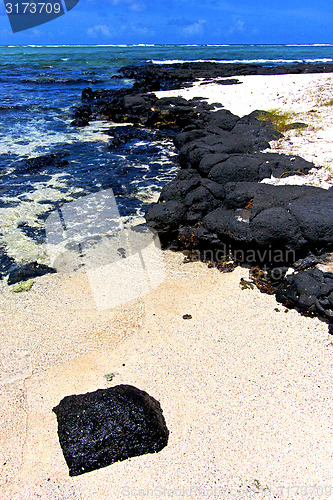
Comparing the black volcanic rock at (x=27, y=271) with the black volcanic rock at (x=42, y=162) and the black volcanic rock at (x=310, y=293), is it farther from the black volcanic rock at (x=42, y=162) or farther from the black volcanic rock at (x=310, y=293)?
the black volcanic rock at (x=42, y=162)

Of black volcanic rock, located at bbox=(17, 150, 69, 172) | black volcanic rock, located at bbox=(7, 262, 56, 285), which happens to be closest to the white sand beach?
black volcanic rock, located at bbox=(7, 262, 56, 285)

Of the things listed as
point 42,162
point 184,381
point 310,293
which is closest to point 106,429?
point 184,381

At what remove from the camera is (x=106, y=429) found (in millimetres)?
3439

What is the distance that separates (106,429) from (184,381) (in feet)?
3.81

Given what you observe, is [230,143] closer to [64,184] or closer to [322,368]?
[64,184]

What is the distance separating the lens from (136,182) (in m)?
10.9

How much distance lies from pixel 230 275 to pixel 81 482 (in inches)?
150

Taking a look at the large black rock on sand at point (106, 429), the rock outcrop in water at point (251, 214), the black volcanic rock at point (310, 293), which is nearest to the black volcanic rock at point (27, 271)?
the rock outcrop in water at point (251, 214)

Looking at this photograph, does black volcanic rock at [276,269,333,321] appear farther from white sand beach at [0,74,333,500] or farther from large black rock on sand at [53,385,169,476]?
large black rock on sand at [53,385,169,476]

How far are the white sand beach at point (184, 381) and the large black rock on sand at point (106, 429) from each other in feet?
0.35

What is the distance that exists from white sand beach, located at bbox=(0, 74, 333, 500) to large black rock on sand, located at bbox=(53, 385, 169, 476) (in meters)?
0.11

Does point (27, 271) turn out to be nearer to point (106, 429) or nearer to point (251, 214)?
point (106, 429)

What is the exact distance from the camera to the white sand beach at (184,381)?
3.31 m

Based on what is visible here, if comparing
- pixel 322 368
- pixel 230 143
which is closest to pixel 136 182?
pixel 230 143
